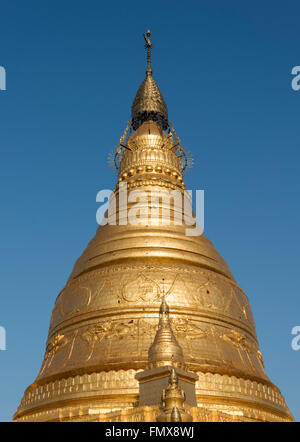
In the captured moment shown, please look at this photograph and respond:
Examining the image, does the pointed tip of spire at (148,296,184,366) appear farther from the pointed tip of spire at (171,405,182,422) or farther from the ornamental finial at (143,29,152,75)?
the ornamental finial at (143,29,152,75)

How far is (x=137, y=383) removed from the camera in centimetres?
1644

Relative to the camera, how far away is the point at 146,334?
1798 centimetres

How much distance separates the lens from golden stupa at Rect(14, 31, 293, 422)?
16.3 metres

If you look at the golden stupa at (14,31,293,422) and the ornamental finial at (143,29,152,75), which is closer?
the golden stupa at (14,31,293,422)

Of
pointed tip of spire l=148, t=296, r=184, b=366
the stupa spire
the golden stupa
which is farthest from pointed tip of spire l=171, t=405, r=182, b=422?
the stupa spire

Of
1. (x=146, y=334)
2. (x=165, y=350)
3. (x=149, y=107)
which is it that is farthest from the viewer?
(x=149, y=107)

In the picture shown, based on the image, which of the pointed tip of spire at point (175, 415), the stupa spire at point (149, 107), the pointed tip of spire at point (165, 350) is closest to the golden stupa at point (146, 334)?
the pointed tip of spire at point (165, 350)

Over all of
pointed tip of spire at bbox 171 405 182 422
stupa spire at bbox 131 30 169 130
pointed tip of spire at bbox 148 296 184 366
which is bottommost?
pointed tip of spire at bbox 171 405 182 422

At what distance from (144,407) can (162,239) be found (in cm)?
825

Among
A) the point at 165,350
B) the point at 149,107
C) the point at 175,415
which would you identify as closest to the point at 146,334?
the point at 165,350

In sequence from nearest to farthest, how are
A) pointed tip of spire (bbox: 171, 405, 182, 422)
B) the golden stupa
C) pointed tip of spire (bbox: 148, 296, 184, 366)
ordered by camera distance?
pointed tip of spire (bbox: 171, 405, 182, 422) → pointed tip of spire (bbox: 148, 296, 184, 366) → the golden stupa

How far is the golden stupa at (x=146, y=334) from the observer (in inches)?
642

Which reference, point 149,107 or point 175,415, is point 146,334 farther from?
point 149,107

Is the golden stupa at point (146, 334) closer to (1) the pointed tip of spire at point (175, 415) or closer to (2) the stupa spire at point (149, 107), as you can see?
(1) the pointed tip of spire at point (175, 415)
